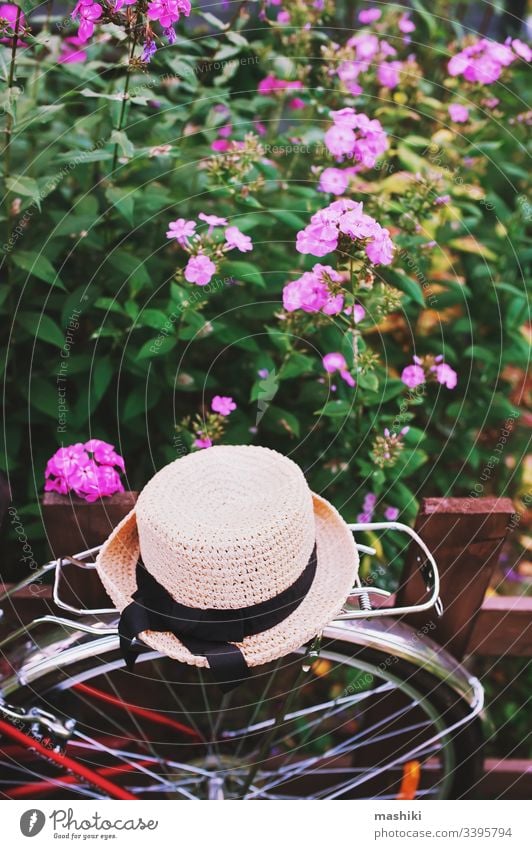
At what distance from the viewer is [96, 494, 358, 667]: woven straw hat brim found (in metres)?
1.08

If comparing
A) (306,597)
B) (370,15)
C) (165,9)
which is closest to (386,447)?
(306,597)

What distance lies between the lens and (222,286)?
1.57 m

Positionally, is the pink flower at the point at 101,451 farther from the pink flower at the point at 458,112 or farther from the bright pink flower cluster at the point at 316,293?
the pink flower at the point at 458,112

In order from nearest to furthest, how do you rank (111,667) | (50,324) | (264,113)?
1. (111,667)
2. (50,324)
3. (264,113)

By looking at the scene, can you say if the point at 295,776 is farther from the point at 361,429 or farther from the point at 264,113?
the point at 264,113

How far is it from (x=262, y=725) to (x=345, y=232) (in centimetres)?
112

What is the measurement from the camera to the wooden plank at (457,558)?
4.32 ft

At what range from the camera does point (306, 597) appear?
46.0 inches

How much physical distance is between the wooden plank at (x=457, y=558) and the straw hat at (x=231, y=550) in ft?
0.66

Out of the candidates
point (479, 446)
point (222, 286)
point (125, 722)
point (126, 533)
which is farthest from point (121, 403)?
point (479, 446)

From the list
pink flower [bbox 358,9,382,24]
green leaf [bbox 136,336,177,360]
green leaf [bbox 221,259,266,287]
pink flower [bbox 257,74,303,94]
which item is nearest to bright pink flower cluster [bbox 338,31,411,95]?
pink flower [bbox 257,74,303,94]

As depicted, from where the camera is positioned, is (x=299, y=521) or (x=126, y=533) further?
(x=126, y=533)

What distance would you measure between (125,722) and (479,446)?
3.98 ft

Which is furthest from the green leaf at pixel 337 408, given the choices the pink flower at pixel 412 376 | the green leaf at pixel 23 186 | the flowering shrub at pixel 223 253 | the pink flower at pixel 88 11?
the pink flower at pixel 88 11
